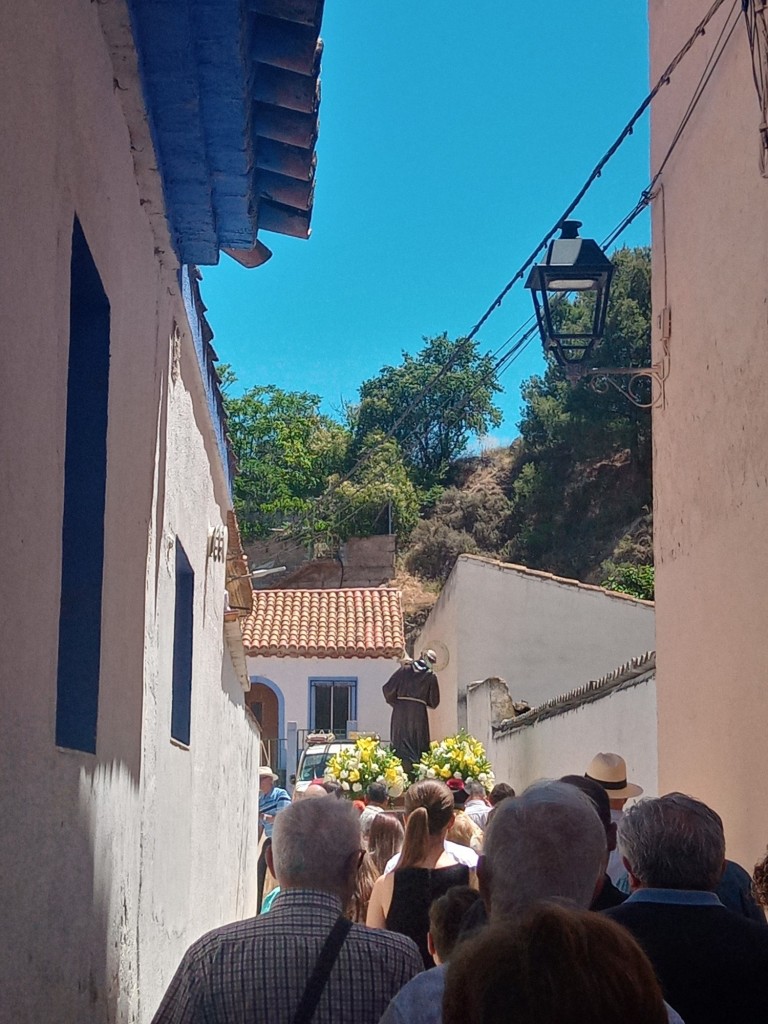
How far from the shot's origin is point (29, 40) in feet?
9.18

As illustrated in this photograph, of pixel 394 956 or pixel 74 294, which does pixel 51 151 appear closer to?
pixel 74 294

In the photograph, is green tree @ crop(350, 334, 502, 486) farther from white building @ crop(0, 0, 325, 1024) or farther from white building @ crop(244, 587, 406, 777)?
white building @ crop(0, 0, 325, 1024)

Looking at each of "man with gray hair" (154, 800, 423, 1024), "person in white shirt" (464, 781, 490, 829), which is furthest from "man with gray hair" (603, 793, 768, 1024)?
"person in white shirt" (464, 781, 490, 829)

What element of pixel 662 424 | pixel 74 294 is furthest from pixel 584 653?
pixel 74 294

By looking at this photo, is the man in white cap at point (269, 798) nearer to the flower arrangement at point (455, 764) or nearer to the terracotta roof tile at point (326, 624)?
the flower arrangement at point (455, 764)

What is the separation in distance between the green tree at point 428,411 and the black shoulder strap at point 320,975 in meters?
47.4

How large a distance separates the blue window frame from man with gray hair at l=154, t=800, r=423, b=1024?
20111 mm

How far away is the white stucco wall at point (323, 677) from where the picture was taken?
22953mm

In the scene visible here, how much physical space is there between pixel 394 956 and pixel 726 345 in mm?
4500

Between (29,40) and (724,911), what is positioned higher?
(29,40)

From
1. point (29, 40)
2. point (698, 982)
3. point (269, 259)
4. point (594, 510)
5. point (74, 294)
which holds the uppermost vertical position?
point (594, 510)

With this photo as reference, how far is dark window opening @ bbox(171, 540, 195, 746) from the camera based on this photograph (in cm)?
679

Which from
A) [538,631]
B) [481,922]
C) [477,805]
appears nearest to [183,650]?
[477,805]

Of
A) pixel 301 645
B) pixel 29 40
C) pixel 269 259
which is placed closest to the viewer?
pixel 29 40
